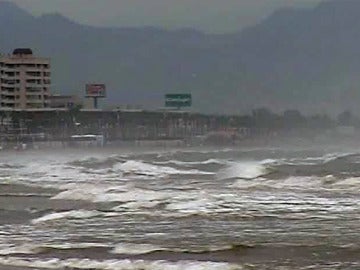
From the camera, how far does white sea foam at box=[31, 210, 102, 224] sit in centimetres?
2697

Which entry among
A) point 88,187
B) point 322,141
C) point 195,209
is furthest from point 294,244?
point 322,141

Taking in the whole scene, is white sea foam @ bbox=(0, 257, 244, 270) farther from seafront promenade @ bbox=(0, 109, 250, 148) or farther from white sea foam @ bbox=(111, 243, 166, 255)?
seafront promenade @ bbox=(0, 109, 250, 148)

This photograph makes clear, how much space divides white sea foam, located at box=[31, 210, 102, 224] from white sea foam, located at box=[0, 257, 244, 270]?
8.60 metres

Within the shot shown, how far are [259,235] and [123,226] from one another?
4.62 metres

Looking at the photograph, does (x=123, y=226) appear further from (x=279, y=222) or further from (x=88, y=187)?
(x=88, y=187)

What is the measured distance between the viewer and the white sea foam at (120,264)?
17062 millimetres

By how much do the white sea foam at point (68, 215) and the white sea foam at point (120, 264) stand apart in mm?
8604

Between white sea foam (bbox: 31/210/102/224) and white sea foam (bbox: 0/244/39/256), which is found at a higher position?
white sea foam (bbox: 0/244/39/256)

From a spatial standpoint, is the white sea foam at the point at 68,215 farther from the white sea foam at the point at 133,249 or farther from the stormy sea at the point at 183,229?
the white sea foam at the point at 133,249

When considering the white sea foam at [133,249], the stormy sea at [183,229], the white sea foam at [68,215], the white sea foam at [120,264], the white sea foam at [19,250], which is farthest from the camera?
the white sea foam at [68,215]

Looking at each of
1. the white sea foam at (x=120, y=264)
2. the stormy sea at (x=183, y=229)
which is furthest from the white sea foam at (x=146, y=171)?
the white sea foam at (x=120, y=264)

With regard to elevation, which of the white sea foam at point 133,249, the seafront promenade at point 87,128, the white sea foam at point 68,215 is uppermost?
the seafront promenade at point 87,128

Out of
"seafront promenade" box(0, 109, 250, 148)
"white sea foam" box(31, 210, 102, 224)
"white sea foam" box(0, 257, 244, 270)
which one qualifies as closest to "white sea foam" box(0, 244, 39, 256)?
"white sea foam" box(0, 257, 244, 270)

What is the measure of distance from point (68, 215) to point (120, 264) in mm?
10922
